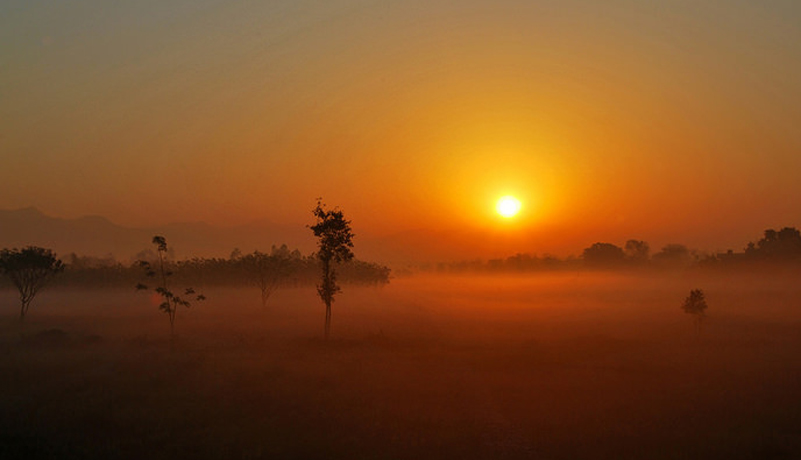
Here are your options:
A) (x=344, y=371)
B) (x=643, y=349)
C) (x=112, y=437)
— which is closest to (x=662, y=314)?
(x=643, y=349)

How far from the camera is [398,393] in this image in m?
29.8

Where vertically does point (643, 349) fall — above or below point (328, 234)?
below

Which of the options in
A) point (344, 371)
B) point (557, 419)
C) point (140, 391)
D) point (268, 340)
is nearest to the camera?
point (557, 419)

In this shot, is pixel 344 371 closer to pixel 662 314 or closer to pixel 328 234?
pixel 328 234

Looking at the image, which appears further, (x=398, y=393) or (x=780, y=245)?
(x=780, y=245)

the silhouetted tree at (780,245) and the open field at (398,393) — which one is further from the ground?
the silhouetted tree at (780,245)

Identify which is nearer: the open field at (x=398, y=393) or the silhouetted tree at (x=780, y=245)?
the open field at (x=398, y=393)

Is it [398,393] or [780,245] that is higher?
[780,245]

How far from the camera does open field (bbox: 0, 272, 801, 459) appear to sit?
72.5ft

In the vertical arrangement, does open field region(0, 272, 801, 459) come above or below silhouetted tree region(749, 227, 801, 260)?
below

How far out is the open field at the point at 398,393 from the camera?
72.5 ft

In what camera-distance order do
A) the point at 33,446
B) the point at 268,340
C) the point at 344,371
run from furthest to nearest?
the point at 268,340
the point at 344,371
the point at 33,446

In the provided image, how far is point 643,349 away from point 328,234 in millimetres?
31444

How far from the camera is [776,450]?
2164 centimetres
